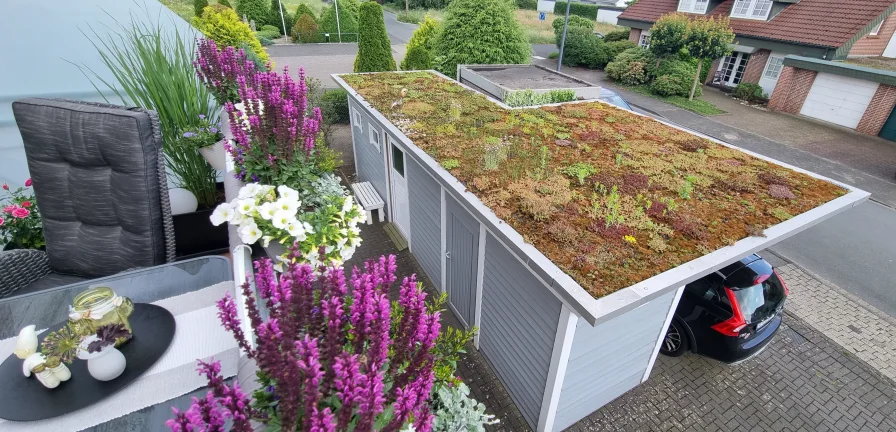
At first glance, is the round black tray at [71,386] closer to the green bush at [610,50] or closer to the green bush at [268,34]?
the green bush at [610,50]

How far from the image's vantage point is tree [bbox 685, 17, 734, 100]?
656 inches

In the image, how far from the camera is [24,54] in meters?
4.14

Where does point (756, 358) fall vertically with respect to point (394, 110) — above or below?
below

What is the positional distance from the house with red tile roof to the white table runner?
22725 mm

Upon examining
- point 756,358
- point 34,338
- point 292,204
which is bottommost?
point 756,358

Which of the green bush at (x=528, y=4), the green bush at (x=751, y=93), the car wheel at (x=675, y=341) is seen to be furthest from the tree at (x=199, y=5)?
the green bush at (x=528, y=4)

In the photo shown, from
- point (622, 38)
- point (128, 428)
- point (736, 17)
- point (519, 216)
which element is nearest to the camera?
point (128, 428)

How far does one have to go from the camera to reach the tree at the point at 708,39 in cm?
1667

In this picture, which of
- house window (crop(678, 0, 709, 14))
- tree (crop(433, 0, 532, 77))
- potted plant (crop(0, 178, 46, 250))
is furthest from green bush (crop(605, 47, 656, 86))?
potted plant (crop(0, 178, 46, 250))

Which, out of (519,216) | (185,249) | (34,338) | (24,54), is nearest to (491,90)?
(519,216)

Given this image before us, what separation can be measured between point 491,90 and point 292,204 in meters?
6.92

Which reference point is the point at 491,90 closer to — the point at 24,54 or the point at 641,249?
the point at 641,249

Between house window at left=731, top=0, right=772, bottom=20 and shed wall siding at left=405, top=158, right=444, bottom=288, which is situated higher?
house window at left=731, top=0, right=772, bottom=20

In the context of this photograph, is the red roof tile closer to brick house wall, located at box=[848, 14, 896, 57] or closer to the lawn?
brick house wall, located at box=[848, 14, 896, 57]
